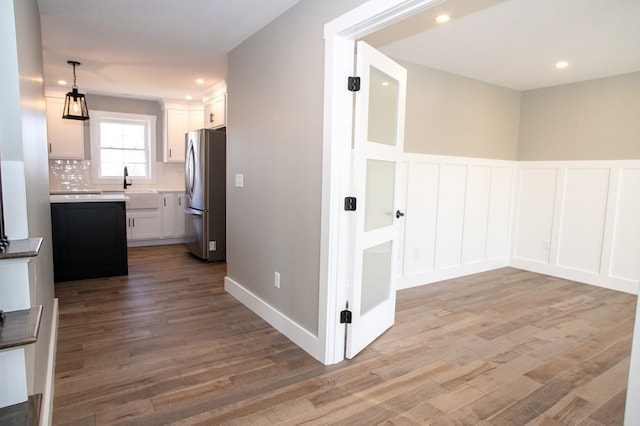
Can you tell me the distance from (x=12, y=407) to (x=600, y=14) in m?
3.92

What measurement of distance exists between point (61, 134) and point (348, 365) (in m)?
5.62

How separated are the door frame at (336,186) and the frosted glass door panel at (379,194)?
228 millimetres

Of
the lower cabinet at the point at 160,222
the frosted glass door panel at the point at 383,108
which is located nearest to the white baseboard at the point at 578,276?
the frosted glass door panel at the point at 383,108

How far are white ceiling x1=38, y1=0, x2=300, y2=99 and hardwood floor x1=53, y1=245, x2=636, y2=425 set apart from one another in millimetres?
2399

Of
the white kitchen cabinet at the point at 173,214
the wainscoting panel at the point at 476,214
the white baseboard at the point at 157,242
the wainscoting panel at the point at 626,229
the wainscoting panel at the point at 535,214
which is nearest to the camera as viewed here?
the wainscoting panel at the point at 626,229

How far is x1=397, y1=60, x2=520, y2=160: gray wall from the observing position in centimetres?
397

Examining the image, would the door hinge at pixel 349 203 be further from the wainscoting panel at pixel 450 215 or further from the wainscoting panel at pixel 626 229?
the wainscoting panel at pixel 626 229

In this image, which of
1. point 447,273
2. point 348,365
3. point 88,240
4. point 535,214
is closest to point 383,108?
point 348,365

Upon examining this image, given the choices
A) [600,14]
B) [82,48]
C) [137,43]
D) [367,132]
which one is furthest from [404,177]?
[82,48]

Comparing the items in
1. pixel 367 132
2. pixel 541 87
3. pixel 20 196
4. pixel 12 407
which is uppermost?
pixel 541 87

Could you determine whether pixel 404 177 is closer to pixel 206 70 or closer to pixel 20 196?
pixel 206 70

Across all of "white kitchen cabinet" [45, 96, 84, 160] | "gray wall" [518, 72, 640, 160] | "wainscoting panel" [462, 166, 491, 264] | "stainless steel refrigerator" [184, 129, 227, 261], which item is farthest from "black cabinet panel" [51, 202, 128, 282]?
"gray wall" [518, 72, 640, 160]

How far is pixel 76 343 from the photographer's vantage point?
2645mm

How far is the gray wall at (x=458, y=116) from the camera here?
397 cm
